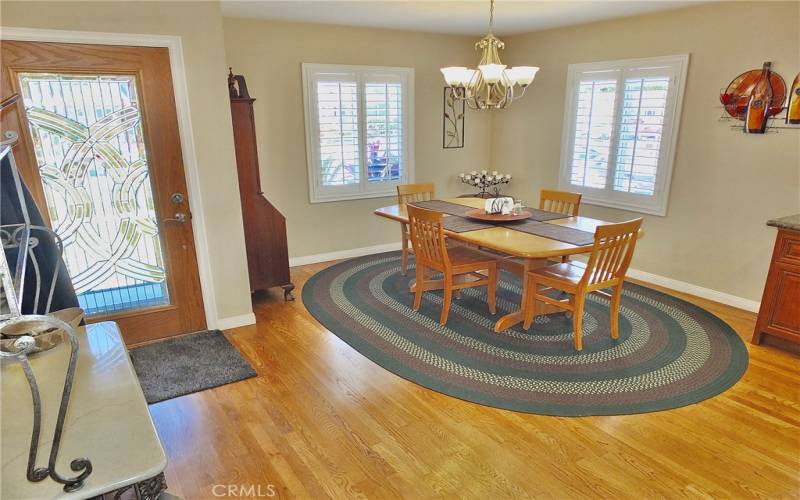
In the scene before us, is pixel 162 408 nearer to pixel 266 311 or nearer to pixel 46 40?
pixel 266 311

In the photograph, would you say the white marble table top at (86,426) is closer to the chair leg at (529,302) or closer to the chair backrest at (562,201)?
the chair leg at (529,302)

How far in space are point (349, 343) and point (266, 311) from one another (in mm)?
965

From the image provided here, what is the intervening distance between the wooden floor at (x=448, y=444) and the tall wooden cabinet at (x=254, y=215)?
1241 mm

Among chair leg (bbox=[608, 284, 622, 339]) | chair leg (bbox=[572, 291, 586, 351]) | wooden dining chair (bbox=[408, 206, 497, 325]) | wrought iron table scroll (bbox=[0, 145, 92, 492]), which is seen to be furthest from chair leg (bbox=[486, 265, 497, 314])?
wrought iron table scroll (bbox=[0, 145, 92, 492])

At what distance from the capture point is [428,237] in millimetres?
3531

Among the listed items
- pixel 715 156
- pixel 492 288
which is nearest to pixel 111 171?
pixel 492 288

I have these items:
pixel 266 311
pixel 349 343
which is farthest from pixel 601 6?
pixel 266 311

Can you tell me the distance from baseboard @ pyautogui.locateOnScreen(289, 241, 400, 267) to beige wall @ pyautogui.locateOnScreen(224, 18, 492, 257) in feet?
0.16

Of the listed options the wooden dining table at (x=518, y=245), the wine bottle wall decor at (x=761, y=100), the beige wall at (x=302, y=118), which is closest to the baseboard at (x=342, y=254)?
the beige wall at (x=302, y=118)

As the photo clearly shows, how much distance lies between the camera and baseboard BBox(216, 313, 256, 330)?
3.59 m

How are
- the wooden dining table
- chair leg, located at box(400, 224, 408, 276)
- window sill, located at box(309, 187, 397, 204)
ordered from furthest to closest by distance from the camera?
window sill, located at box(309, 187, 397, 204) < chair leg, located at box(400, 224, 408, 276) < the wooden dining table

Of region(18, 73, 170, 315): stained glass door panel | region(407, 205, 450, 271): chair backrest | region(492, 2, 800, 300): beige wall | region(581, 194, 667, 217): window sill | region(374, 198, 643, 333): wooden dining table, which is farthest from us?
region(581, 194, 667, 217): window sill

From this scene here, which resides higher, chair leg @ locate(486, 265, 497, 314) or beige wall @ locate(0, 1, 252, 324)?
beige wall @ locate(0, 1, 252, 324)

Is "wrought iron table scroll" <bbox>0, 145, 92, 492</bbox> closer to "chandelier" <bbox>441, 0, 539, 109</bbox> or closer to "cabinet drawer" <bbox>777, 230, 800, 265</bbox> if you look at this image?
"chandelier" <bbox>441, 0, 539, 109</bbox>
